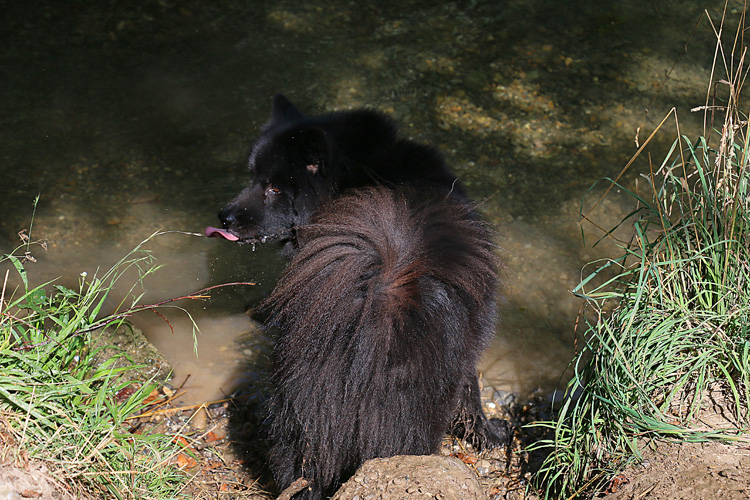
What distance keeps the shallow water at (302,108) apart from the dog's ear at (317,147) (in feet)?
3.44

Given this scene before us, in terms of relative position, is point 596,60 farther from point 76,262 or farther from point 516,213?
point 76,262

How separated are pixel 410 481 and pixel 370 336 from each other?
16.8 inches

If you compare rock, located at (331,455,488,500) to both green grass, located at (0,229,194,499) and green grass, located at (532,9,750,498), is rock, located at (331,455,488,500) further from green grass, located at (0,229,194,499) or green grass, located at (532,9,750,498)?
green grass, located at (0,229,194,499)

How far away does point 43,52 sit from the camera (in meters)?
5.39

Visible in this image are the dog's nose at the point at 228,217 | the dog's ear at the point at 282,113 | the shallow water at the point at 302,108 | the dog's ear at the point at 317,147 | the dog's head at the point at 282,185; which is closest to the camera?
the dog's ear at the point at 317,147

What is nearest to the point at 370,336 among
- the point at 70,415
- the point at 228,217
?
the point at 70,415

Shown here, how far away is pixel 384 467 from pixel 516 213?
2.53 meters

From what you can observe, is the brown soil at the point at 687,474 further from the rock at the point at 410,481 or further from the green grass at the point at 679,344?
the rock at the point at 410,481

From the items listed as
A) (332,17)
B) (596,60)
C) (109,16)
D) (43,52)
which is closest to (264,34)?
(332,17)

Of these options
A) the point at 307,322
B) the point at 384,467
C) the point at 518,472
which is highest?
the point at 307,322

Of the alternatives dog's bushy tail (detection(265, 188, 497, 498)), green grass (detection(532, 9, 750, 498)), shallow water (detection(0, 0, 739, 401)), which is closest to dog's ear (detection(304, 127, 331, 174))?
dog's bushy tail (detection(265, 188, 497, 498))

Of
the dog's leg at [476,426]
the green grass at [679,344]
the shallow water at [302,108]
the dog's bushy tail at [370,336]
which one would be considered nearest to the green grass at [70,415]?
the dog's bushy tail at [370,336]

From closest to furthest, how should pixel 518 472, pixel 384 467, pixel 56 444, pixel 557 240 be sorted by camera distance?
pixel 56 444 → pixel 384 467 → pixel 518 472 → pixel 557 240

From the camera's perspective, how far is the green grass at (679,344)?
2.08 metres
